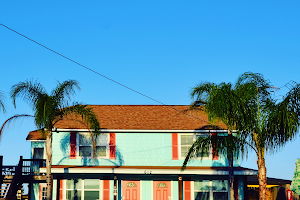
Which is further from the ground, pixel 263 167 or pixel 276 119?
pixel 276 119

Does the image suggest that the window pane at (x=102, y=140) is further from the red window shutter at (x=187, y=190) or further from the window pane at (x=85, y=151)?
the red window shutter at (x=187, y=190)

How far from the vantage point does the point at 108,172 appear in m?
24.0

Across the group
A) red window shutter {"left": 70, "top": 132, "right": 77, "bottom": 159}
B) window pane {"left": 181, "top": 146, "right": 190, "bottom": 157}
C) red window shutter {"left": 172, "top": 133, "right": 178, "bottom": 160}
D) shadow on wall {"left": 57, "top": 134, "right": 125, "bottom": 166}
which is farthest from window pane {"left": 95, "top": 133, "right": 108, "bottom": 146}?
window pane {"left": 181, "top": 146, "right": 190, "bottom": 157}

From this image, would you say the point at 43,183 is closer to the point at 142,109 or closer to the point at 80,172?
the point at 80,172

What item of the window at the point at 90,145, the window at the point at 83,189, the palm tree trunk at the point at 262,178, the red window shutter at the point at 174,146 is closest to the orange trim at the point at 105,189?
the window at the point at 83,189

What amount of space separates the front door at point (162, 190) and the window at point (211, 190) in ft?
5.79

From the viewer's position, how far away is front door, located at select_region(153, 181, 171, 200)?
25.5m

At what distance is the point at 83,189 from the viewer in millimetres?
25719

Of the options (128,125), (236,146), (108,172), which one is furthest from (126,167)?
(236,146)

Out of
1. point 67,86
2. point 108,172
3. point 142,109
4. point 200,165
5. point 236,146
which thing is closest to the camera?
point 236,146

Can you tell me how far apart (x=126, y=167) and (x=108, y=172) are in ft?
4.65

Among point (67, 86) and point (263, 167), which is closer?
point (263, 167)

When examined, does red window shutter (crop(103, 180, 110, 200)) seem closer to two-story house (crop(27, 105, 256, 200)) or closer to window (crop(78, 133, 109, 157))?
two-story house (crop(27, 105, 256, 200))

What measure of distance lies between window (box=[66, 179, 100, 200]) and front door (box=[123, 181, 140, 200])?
1761 millimetres
